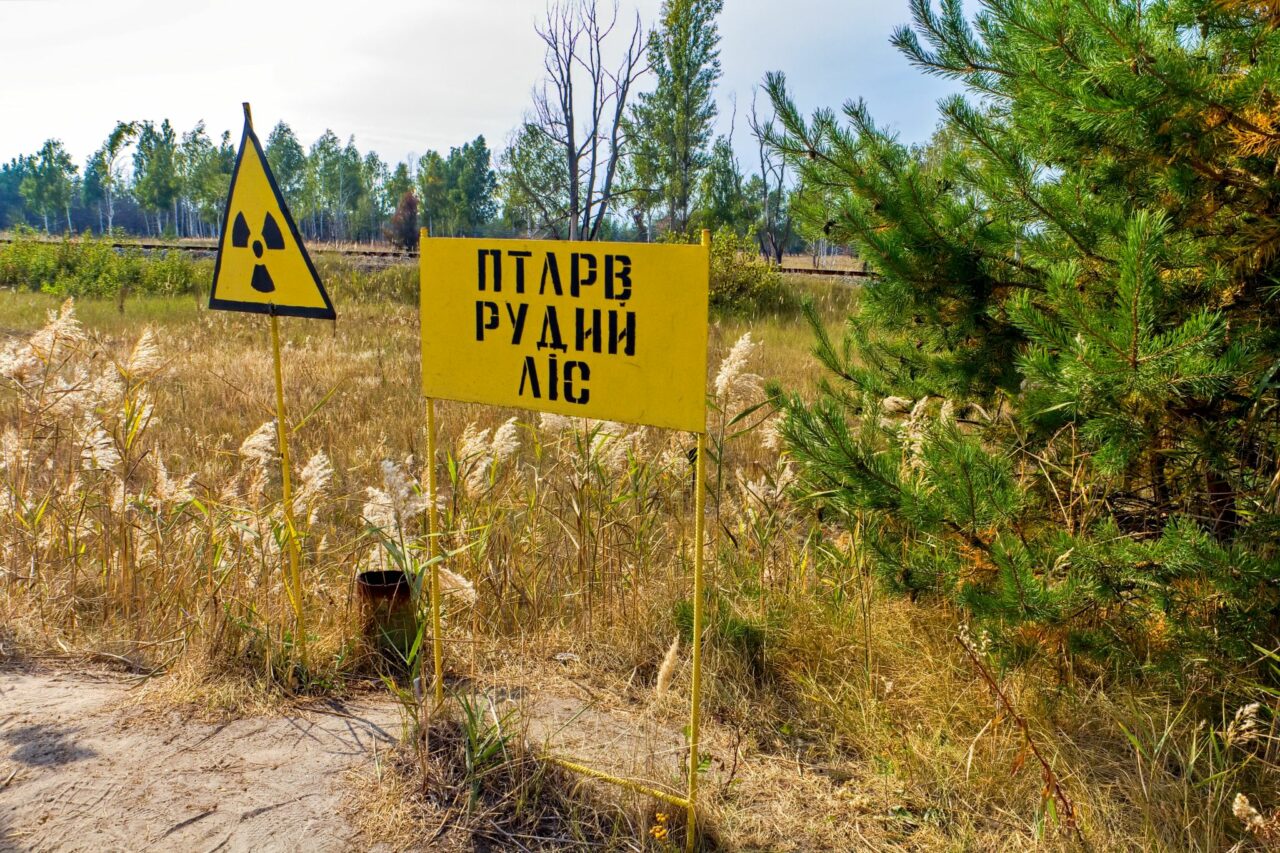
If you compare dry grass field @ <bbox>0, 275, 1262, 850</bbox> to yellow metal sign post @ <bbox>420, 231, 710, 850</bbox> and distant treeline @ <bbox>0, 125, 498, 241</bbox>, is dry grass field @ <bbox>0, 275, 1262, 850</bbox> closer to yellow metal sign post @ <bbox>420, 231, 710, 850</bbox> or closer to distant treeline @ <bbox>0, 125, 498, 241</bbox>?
yellow metal sign post @ <bbox>420, 231, 710, 850</bbox>

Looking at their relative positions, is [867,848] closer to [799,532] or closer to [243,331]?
[799,532]

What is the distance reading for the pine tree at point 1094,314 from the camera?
239 centimetres

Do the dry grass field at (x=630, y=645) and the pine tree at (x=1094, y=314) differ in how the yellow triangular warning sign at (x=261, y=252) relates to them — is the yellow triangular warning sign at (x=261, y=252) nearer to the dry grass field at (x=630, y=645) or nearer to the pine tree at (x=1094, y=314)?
the dry grass field at (x=630, y=645)

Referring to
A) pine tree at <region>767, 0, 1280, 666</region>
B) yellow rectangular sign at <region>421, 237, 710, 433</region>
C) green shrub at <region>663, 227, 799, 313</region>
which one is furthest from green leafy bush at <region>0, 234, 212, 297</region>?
pine tree at <region>767, 0, 1280, 666</region>

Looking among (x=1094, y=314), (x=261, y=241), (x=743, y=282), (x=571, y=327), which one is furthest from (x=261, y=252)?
(x=743, y=282)

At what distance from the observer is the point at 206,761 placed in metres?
2.67

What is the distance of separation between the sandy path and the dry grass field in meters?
0.18

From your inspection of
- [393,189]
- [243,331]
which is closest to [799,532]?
[243,331]

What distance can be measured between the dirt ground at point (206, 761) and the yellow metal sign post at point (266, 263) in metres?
0.47

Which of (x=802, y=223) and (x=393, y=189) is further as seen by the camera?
(x=393, y=189)

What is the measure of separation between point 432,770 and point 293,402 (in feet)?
20.6

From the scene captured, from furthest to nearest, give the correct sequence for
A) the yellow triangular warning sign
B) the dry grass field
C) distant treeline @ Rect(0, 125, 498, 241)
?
distant treeline @ Rect(0, 125, 498, 241) < the yellow triangular warning sign < the dry grass field

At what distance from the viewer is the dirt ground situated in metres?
2.34

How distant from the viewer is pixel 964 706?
287cm
